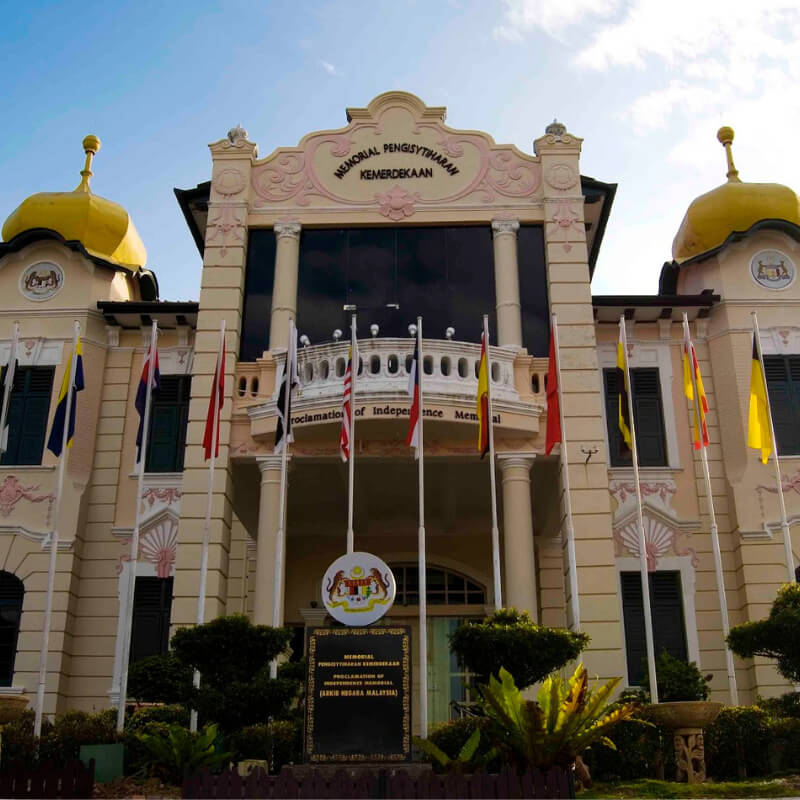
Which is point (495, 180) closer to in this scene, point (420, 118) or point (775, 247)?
point (420, 118)

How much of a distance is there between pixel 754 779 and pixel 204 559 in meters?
9.46

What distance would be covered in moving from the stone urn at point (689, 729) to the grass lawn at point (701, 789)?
2.08 feet

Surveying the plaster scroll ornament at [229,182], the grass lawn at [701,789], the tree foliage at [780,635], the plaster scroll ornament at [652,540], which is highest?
the plaster scroll ornament at [229,182]

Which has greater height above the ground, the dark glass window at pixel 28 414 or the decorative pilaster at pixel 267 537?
the dark glass window at pixel 28 414

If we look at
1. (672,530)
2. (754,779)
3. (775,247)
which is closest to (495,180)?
(775,247)

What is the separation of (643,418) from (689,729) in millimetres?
8793

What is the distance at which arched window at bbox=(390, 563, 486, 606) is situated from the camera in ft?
70.6

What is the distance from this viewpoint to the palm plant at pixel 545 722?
11641mm

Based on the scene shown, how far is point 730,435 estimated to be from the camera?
20156 millimetres

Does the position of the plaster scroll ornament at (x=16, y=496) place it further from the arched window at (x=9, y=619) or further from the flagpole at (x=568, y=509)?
the flagpole at (x=568, y=509)

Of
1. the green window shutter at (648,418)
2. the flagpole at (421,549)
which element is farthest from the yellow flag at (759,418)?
the flagpole at (421,549)

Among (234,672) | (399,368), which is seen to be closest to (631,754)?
(234,672)

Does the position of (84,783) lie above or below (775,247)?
below

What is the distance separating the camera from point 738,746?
45.8 ft
